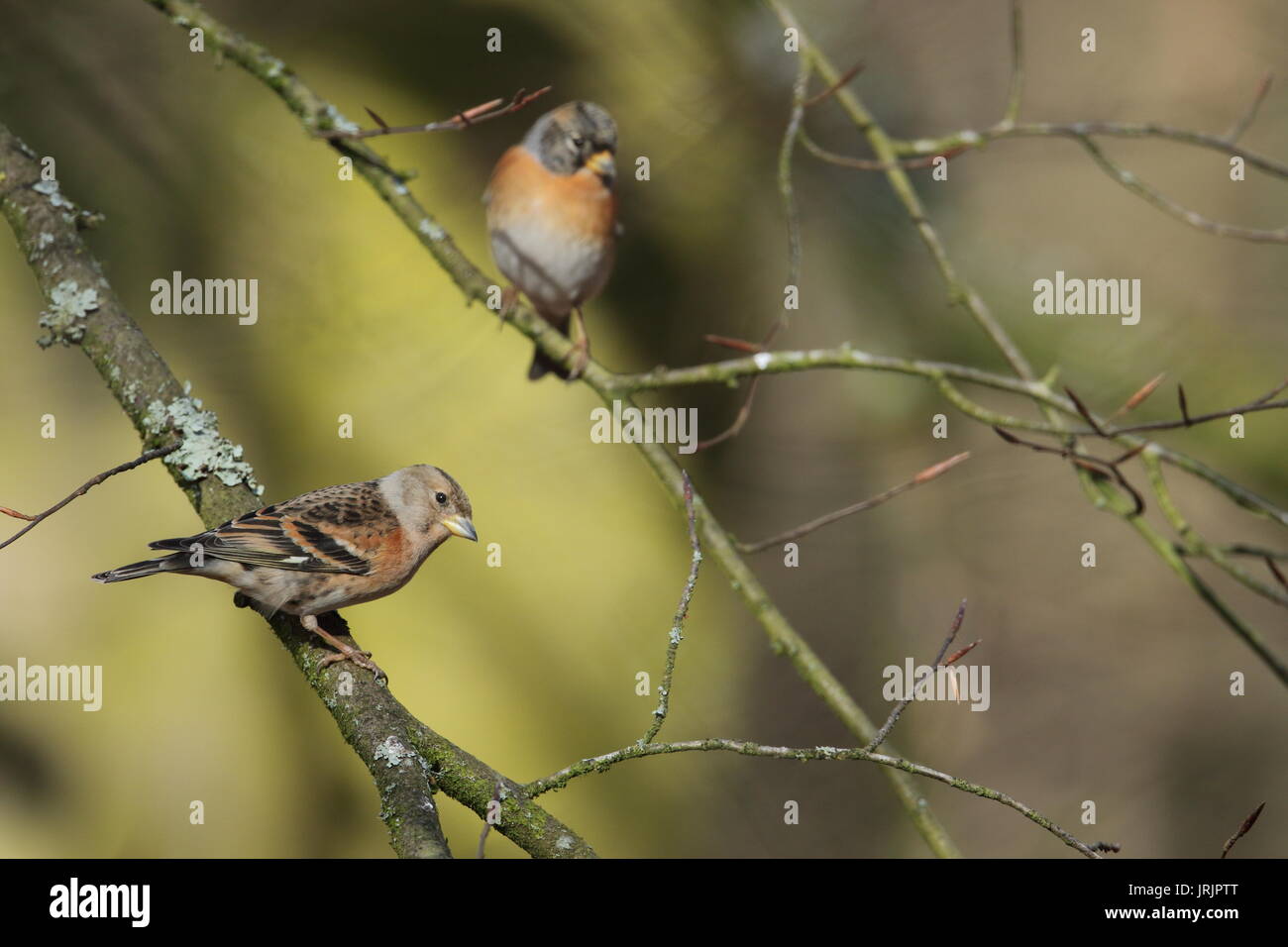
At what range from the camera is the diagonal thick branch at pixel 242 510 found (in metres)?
1.90

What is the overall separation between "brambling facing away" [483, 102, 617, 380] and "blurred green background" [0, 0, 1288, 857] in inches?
19.4

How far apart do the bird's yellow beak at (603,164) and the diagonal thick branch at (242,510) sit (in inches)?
49.4

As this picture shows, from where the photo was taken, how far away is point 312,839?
3.40 meters

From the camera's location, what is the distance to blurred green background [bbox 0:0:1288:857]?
3.35 metres

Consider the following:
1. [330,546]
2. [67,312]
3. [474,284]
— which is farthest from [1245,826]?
[67,312]

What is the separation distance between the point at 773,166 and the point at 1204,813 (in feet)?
8.86

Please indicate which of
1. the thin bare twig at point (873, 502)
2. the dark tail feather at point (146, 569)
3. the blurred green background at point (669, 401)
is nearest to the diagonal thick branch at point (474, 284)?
the thin bare twig at point (873, 502)

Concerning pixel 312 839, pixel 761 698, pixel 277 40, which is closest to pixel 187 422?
pixel 312 839

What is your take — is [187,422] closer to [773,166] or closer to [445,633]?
[445,633]

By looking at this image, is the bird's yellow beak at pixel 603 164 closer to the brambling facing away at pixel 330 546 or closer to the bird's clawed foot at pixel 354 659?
the brambling facing away at pixel 330 546

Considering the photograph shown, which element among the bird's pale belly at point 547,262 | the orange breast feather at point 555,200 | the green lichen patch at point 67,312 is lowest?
the green lichen patch at point 67,312

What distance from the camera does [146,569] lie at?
87.1 inches

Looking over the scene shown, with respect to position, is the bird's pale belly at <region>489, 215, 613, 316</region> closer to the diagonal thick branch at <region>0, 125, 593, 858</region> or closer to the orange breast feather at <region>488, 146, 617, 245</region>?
the orange breast feather at <region>488, 146, 617, 245</region>

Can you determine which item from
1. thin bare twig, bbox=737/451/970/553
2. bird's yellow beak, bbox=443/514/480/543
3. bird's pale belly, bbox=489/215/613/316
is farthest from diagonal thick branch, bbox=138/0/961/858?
bird's pale belly, bbox=489/215/613/316
